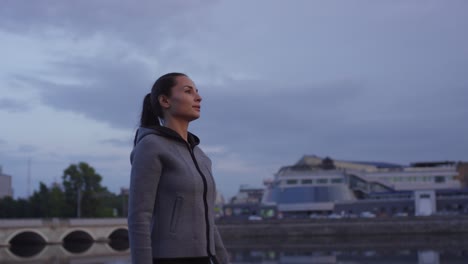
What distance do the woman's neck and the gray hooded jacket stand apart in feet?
0.47

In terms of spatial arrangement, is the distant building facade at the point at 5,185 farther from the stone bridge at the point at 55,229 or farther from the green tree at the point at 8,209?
the stone bridge at the point at 55,229

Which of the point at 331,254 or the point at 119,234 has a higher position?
the point at 119,234

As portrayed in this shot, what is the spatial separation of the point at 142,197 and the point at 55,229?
4367 cm

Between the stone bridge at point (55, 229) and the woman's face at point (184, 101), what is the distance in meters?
41.4

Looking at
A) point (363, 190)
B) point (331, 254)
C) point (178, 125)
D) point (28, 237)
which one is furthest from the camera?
point (363, 190)

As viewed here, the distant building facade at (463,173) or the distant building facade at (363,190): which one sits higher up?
the distant building facade at (463,173)

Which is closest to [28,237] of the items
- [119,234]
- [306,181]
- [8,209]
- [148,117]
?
[119,234]

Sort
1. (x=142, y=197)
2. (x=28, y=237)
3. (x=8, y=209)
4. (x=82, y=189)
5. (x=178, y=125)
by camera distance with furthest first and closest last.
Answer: (x=8, y=209)
(x=82, y=189)
(x=28, y=237)
(x=178, y=125)
(x=142, y=197)

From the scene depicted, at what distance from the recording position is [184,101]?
301cm

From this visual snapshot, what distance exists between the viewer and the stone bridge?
42.3m

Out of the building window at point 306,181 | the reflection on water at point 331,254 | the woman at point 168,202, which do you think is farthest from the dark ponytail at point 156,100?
the building window at point 306,181

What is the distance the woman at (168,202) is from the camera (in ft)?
8.91

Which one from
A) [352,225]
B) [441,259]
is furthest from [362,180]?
[441,259]

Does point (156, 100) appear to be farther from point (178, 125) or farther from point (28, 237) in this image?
point (28, 237)
